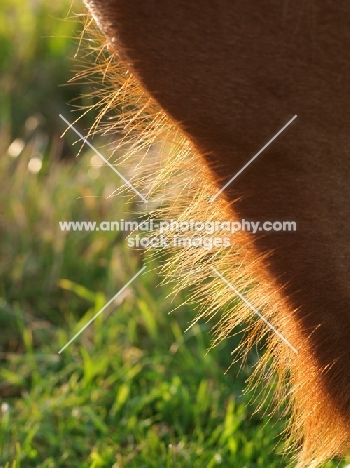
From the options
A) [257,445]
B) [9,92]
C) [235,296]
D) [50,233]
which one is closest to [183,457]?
[257,445]

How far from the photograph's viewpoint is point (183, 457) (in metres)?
1.55

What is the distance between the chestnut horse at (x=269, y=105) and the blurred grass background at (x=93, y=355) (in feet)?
1.64

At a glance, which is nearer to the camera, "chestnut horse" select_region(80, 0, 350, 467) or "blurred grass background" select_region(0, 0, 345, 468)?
"chestnut horse" select_region(80, 0, 350, 467)

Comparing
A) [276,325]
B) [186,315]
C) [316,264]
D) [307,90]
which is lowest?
[186,315]

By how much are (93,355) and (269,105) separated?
1.21m

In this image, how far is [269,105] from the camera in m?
0.91

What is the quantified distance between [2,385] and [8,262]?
1.77 feet

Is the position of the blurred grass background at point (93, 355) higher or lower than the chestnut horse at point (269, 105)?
lower

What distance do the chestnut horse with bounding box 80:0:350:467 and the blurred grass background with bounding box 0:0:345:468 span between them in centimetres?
50

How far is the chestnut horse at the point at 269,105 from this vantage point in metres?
0.88

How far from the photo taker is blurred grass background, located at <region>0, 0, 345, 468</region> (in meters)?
1.62

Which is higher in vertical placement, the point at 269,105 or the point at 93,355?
the point at 269,105

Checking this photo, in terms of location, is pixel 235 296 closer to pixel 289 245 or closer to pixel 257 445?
pixel 289 245

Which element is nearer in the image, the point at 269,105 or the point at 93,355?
the point at 269,105
